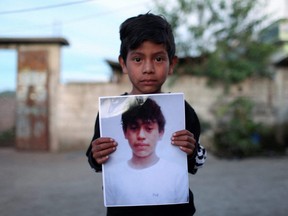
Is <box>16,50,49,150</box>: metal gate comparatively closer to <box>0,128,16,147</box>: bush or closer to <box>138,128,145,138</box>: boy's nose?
<box>0,128,16,147</box>: bush

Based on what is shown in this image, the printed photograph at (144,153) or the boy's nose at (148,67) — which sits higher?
the boy's nose at (148,67)

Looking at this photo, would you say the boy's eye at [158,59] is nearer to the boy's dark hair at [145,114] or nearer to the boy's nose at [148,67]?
the boy's nose at [148,67]

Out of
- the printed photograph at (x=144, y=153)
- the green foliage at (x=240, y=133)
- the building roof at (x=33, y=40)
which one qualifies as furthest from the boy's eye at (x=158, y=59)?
the building roof at (x=33, y=40)

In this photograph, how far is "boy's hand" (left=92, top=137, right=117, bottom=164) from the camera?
112cm

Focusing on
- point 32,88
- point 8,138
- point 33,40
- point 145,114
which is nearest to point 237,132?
point 32,88

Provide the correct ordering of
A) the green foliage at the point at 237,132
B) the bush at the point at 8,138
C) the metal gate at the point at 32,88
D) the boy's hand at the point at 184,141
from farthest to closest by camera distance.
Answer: the bush at the point at 8,138
the metal gate at the point at 32,88
the green foliage at the point at 237,132
the boy's hand at the point at 184,141

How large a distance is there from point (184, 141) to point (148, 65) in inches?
10.4

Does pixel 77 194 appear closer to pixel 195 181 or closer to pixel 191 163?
pixel 195 181

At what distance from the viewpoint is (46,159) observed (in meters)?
7.22

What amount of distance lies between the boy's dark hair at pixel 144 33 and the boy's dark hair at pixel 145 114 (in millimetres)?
192

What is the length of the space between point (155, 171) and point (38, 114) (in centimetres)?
742

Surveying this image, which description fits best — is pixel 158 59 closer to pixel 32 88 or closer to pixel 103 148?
pixel 103 148

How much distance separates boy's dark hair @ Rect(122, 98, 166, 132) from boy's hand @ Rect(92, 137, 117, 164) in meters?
0.06

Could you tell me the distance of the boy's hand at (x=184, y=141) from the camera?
1.12 m
